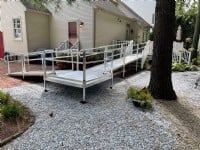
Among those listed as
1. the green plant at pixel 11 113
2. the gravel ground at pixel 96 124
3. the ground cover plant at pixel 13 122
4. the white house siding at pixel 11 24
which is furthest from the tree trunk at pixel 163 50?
the white house siding at pixel 11 24

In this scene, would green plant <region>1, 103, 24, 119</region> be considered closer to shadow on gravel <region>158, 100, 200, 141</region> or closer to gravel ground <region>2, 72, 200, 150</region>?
gravel ground <region>2, 72, 200, 150</region>

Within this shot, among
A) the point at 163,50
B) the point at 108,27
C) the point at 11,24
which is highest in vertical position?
the point at 11,24

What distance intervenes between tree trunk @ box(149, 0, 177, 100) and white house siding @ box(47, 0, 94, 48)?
7108 mm

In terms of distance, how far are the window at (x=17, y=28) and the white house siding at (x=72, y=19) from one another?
2093 millimetres

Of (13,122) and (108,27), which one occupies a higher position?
(108,27)

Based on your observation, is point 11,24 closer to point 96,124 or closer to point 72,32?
point 72,32

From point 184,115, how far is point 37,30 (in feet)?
37.6

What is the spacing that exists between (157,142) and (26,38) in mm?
11660

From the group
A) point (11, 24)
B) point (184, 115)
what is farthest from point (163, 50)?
point (11, 24)

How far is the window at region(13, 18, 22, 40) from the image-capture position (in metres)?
13.4

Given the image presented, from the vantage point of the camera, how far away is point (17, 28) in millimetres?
13680

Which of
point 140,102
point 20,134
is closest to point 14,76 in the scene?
point 20,134

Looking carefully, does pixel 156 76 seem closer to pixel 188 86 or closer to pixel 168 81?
pixel 168 81

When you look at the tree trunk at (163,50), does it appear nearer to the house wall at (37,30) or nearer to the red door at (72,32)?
the red door at (72,32)
